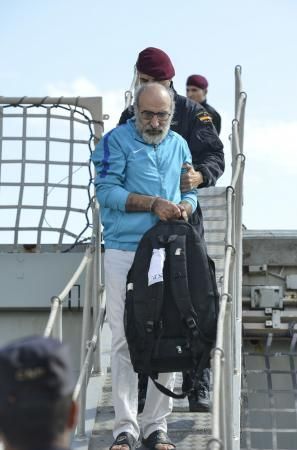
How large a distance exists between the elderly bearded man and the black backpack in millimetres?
192

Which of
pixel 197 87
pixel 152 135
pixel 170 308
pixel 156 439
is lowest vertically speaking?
pixel 156 439

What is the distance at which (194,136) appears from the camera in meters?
5.91

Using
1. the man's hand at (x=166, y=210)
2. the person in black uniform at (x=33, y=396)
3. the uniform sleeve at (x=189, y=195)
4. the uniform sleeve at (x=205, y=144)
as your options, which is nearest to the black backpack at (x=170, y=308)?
the man's hand at (x=166, y=210)

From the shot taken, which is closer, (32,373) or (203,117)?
(32,373)

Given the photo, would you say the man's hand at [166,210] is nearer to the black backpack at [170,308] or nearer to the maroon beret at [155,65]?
the black backpack at [170,308]

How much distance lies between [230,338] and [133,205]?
758mm

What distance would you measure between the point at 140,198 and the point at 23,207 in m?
3.17

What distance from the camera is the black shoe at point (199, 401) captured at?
5.73m

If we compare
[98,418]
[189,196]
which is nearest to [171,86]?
[189,196]

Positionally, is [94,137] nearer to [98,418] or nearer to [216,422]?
[98,418]

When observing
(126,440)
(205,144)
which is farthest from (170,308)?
(205,144)

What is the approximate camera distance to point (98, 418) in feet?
18.8

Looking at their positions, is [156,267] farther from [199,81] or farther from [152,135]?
[199,81]

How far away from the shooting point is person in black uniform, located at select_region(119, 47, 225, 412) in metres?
5.64
